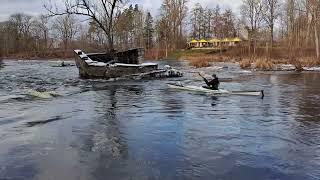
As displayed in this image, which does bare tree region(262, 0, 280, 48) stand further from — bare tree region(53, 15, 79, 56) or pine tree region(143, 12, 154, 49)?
bare tree region(53, 15, 79, 56)

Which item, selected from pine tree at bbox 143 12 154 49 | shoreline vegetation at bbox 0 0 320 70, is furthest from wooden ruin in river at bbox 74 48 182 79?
pine tree at bbox 143 12 154 49

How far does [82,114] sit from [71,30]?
10272 cm

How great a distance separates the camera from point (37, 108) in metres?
17.1

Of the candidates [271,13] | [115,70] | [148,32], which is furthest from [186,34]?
[115,70]

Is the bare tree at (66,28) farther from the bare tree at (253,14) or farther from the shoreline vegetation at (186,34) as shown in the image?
the bare tree at (253,14)

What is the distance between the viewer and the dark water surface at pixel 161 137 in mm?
8922

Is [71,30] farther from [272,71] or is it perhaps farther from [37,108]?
[37,108]

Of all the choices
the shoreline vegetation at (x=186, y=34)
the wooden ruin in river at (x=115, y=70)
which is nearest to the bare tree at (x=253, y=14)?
the shoreline vegetation at (x=186, y=34)

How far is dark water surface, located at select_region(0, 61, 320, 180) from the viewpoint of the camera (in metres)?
8.92

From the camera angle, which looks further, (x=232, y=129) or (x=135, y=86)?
(x=135, y=86)

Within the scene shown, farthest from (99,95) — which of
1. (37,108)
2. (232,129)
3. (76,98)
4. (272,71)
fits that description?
(272,71)

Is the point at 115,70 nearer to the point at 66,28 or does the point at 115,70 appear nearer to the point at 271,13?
the point at 271,13

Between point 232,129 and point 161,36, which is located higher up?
point 161,36

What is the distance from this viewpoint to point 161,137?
38.6 feet
